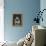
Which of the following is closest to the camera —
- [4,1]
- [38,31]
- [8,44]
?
[38,31]

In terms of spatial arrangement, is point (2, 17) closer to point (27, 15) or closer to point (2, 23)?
point (2, 23)

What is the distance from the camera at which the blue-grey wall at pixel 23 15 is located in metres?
5.07

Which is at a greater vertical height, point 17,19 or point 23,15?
point 23,15

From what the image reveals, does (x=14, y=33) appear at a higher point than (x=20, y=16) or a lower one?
lower

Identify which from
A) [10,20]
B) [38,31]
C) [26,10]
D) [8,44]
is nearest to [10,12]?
[10,20]

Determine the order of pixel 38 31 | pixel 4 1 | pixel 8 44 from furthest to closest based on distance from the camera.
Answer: pixel 4 1
pixel 8 44
pixel 38 31

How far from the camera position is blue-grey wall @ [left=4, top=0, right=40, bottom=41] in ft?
16.6

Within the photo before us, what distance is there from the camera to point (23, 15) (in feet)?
16.8

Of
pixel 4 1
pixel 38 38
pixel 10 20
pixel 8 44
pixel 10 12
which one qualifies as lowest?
pixel 8 44

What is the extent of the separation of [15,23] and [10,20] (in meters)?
0.22

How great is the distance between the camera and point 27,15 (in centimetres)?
514

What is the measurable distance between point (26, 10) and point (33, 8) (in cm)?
28

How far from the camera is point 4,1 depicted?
5.06m

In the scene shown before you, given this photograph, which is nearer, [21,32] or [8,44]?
[8,44]
